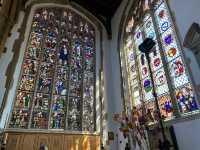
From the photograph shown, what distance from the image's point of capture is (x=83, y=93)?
6199 mm

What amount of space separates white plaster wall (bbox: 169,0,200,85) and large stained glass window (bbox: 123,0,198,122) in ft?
0.76

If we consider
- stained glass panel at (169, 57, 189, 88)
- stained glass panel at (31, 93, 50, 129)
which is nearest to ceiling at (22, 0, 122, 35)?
stained glass panel at (31, 93, 50, 129)

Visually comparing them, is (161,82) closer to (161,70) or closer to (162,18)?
(161,70)

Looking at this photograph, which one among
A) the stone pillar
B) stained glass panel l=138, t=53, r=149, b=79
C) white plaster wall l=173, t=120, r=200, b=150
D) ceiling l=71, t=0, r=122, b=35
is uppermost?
ceiling l=71, t=0, r=122, b=35

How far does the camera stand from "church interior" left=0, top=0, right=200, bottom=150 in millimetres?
3871

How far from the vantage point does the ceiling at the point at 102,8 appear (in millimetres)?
7840

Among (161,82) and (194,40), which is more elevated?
(194,40)

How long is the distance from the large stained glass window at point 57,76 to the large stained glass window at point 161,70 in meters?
1.64

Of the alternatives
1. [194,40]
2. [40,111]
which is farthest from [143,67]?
[40,111]

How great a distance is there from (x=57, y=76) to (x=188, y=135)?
4.28 metres

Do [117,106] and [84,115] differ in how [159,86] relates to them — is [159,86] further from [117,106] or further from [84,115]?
[84,115]

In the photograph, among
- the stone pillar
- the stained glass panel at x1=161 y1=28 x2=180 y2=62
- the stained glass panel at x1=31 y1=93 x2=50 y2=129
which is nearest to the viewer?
the stone pillar

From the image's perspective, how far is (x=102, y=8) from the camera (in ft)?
26.5

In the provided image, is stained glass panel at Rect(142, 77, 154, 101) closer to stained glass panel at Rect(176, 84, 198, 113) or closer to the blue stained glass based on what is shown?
stained glass panel at Rect(176, 84, 198, 113)
